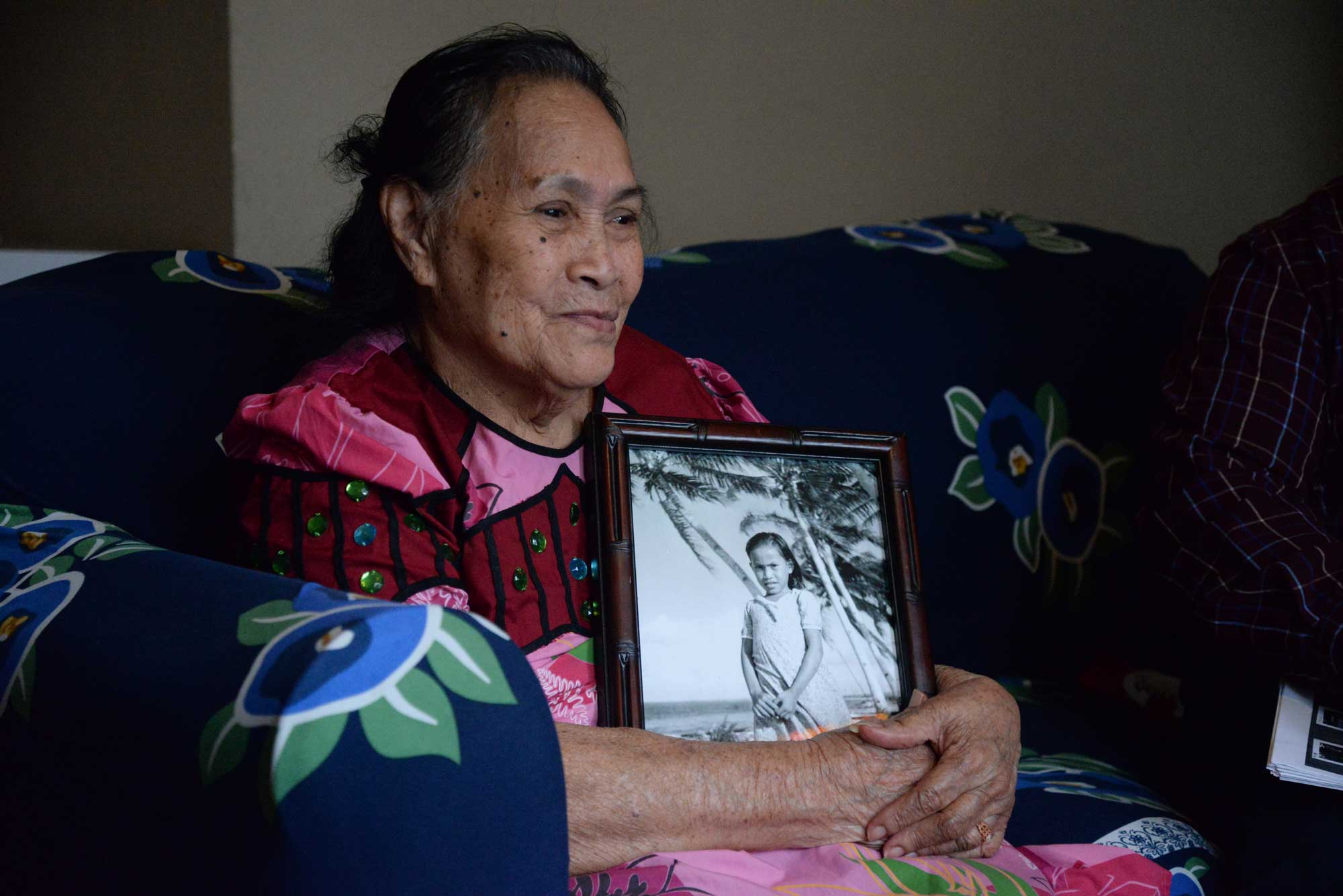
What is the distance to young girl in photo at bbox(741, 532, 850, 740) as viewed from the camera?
124 centimetres

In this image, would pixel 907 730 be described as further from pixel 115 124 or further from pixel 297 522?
pixel 115 124

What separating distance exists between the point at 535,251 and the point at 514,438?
197mm

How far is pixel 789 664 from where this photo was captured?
1263mm

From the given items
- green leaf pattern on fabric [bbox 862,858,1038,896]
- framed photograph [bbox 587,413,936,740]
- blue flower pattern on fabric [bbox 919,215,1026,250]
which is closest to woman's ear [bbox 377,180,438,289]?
framed photograph [bbox 587,413,936,740]

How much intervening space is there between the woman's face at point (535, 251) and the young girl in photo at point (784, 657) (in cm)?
29

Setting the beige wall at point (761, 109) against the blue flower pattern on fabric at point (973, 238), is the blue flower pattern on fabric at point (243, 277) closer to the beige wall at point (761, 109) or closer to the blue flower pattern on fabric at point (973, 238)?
the beige wall at point (761, 109)

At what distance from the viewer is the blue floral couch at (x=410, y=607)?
731mm

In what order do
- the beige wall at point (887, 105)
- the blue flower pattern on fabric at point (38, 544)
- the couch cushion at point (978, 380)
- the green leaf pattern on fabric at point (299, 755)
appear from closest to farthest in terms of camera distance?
the green leaf pattern on fabric at point (299, 755)
the blue flower pattern on fabric at point (38, 544)
the couch cushion at point (978, 380)
the beige wall at point (887, 105)

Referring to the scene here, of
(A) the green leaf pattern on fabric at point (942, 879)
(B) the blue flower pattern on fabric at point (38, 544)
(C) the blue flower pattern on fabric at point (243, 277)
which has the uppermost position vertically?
(C) the blue flower pattern on fabric at point (243, 277)

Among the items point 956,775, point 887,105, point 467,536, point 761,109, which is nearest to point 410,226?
point 467,536

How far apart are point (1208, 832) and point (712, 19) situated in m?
1.77

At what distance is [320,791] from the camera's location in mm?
697

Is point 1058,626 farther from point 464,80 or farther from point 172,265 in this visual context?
point 172,265

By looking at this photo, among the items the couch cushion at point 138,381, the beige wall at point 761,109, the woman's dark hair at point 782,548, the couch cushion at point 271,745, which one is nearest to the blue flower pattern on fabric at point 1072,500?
the woman's dark hair at point 782,548
